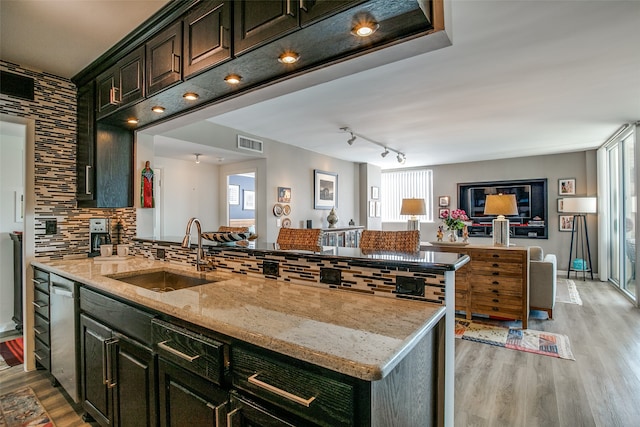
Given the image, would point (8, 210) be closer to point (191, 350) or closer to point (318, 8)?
point (191, 350)

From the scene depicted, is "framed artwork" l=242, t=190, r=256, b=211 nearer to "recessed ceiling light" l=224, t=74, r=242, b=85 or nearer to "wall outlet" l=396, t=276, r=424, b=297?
"recessed ceiling light" l=224, t=74, r=242, b=85

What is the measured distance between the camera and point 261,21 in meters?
1.36

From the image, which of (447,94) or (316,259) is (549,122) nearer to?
(447,94)

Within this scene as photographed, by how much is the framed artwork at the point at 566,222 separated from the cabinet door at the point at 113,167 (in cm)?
778

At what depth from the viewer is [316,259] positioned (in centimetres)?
164

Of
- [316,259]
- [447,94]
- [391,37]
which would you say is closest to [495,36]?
[447,94]

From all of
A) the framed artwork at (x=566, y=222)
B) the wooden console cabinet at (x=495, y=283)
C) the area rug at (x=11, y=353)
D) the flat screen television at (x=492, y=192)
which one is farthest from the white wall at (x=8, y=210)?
the framed artwork at (x=566, y=222)

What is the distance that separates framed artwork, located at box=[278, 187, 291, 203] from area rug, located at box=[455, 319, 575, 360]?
3.20 m

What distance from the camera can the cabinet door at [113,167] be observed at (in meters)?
2.76

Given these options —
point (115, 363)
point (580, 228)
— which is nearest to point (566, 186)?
point (580, 228)

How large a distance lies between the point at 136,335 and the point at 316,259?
91cm

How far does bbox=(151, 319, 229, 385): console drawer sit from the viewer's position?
3.63ft

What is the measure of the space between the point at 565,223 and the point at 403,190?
3.61 m

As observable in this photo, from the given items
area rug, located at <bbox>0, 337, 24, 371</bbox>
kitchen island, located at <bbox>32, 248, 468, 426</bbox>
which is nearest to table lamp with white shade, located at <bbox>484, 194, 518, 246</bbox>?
kitchen island, located at <bbox>32, 248, 468, 426</bbox>
